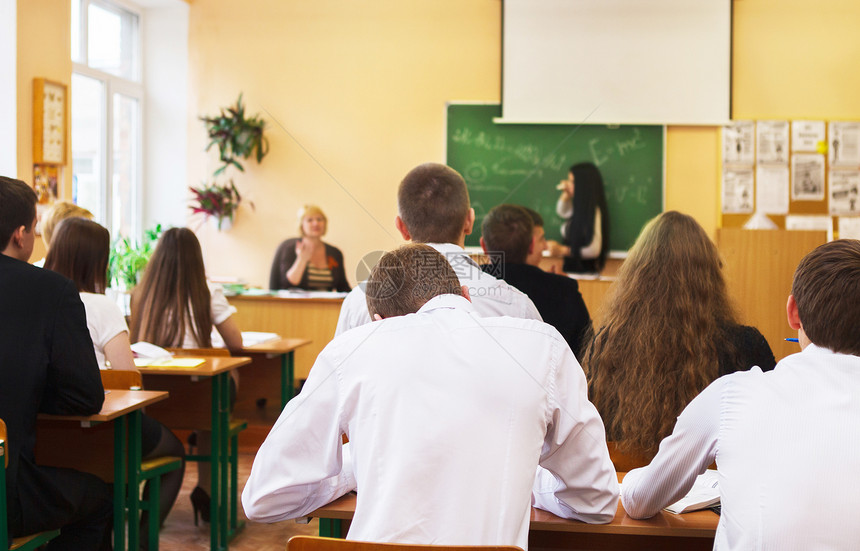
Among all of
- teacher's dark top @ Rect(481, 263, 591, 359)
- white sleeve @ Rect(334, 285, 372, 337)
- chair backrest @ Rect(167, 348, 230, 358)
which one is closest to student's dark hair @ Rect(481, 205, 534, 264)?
teacher's dark top @ Rect(481, 263, 591, 359)

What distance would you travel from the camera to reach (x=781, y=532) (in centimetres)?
110

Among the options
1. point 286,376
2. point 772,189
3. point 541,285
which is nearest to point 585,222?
point 772,189

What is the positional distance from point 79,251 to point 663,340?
1863 millimetres

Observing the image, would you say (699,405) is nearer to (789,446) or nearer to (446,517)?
(789,446)

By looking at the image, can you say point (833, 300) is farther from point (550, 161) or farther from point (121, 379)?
point (550, 161)

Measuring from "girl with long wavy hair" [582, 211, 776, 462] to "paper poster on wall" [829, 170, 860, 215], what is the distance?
4.53 metres

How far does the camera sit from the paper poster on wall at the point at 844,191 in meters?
5.97

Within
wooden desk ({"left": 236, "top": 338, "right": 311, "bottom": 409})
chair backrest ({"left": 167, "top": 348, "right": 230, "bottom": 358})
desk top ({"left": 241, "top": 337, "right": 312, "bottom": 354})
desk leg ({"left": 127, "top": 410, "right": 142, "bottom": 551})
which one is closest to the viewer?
desk leg ({"left": 127, "top": 410, "right": 142, "bottom": 551})

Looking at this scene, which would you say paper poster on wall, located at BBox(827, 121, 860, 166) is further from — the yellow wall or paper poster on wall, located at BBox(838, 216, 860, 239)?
the yellow wall

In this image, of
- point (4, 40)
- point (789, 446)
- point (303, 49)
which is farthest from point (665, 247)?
point (303, 49)

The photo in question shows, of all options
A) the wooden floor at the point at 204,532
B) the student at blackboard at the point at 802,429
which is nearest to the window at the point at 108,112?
the wooden floor at the point at 204,532

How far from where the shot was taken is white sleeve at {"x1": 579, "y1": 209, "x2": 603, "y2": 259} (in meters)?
5.99

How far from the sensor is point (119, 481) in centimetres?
238

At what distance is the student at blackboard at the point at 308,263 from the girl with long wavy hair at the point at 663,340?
3624 mm
